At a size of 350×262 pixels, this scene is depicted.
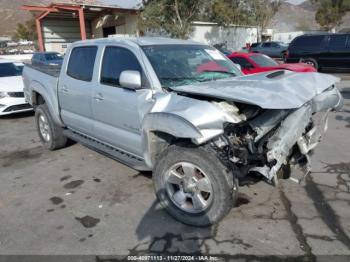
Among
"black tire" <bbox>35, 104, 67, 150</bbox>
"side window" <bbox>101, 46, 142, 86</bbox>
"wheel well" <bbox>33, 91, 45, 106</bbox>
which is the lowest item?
"black tire" <bbox>35, 104, 67, 150</bbox>

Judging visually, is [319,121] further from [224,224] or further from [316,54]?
[316,54]

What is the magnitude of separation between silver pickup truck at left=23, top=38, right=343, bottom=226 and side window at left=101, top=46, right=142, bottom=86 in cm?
1

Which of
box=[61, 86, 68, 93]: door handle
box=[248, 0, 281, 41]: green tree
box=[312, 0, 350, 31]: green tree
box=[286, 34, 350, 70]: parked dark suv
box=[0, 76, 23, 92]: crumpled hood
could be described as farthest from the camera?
box=[312, 0, 350, 31]: green tree

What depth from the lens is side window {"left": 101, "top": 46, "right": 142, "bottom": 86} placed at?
12.3 ft

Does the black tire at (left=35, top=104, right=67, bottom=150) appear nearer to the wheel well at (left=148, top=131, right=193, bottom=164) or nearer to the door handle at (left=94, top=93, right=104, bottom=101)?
the door handle at (left=94, top=93, right=104, bottom=101)

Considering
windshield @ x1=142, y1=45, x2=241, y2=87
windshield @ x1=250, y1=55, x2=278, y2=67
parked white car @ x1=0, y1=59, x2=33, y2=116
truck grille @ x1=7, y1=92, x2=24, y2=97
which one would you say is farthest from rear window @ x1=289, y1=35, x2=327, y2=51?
truck grille @ x1=7, y1=92, x2=24, y2=97

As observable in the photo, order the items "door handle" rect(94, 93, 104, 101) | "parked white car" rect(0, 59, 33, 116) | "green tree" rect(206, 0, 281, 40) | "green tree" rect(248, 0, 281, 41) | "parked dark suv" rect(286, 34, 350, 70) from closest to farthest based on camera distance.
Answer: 1. "door handle" rect(94, 93, 104, 101)
2. "parked white car" rect(0, 59, 33, 116)
3. "parked dark suv" rect(286, 34, 350, 70)
4. "green tree" rect(206, 0, 281, 40)
5. "green tree" rect(248, 0, 281, 41)

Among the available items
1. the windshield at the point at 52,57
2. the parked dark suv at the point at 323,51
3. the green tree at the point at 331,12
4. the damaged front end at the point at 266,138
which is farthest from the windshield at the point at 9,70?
A: the green tree at the point at 331,12

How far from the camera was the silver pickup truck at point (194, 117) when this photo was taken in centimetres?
284

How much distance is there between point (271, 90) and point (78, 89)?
2788 mm

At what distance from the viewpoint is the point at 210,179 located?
2914mm

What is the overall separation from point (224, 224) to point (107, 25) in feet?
87.2

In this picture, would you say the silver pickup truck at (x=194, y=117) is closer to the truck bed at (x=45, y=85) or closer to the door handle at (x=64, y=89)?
the door handle at (x=64, y=89)

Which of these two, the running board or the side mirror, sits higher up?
the side mirror
